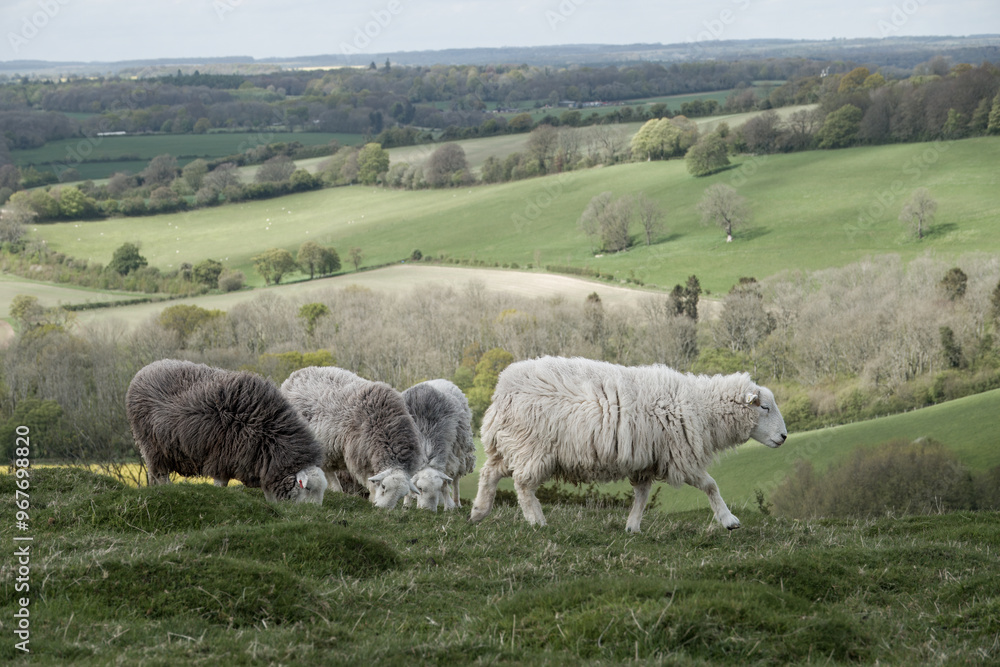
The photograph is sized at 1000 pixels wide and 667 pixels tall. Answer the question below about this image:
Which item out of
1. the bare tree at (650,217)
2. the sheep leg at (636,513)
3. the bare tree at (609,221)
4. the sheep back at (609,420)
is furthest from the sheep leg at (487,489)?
the bare tree at (650,217)

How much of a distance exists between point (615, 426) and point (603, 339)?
83.8 meters

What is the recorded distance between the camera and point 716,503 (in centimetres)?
1317

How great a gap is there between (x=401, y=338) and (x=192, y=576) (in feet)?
292

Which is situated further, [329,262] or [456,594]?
[329,262]

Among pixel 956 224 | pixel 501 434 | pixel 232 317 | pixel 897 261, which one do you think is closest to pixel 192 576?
pixel 501 434

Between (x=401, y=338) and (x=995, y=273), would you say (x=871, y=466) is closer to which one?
(x=995, y=273)

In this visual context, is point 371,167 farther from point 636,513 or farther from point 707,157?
point 636,513

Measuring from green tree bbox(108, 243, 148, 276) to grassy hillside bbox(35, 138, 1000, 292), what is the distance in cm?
342

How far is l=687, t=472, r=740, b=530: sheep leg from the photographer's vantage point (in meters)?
12.9

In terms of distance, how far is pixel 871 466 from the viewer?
2023 inches

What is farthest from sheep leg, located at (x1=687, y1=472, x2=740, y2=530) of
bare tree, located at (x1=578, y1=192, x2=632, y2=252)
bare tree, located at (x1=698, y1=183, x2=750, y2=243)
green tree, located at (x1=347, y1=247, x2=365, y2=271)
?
green tree, located at (x1=347, y1=247, x2=365, y2=271)

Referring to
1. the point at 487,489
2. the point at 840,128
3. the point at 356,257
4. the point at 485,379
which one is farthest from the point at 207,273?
the point at 487,489

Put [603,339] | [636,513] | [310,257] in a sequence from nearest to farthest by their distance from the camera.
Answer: [636,513] → [603,339] → [310,257]

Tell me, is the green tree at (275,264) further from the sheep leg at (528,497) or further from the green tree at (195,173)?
the sheep leg at (528,497)
